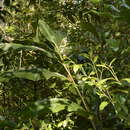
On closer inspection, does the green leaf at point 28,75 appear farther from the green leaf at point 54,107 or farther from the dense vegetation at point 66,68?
the green leaf at point 54,107

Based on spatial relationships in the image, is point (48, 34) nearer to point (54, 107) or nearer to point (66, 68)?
point (66, 68)

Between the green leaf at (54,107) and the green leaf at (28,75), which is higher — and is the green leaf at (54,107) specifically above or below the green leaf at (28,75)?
below

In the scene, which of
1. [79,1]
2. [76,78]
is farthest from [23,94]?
[79,1]

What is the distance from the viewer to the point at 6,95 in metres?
3.35

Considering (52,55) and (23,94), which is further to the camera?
(23,94)

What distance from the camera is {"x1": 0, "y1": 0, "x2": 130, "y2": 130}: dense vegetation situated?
2246 millimetres

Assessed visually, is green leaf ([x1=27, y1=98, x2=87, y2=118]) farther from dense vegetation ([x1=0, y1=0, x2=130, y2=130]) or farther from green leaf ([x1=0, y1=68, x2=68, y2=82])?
green leaf ([x1=0, y1=68, x2=68, y2=82])

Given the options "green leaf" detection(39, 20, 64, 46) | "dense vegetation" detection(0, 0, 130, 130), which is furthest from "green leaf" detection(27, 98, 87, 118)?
"green leaf" detection(39, 20, 64, 46)

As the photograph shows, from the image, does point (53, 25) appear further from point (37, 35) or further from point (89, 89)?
point (89, 89)

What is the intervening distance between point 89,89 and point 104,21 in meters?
1.06

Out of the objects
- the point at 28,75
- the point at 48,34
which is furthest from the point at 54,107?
the point at 48,34

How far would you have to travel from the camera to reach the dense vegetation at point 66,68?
7.37 feet

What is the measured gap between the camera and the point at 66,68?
243 cm

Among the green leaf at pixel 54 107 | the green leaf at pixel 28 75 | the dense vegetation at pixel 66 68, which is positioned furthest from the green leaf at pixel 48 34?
the green leaf at pixel 54 107
